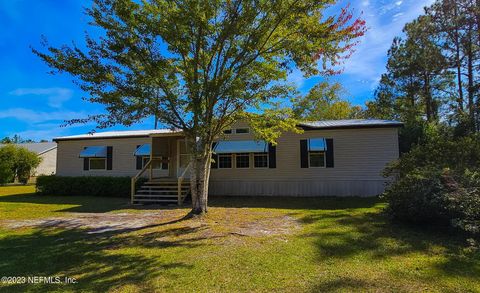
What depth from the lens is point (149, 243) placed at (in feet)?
21.8

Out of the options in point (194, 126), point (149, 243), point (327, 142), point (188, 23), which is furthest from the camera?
point (327, 142)

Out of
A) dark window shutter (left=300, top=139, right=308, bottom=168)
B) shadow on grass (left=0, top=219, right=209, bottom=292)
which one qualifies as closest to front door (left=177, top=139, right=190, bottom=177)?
dark window shutter (left=300, top=139, right=308, bottom=168)

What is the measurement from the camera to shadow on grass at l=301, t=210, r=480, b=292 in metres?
4.50

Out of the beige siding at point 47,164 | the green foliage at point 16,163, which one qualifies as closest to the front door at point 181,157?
the green foliage at point 16,163

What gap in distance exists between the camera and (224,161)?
16516mm

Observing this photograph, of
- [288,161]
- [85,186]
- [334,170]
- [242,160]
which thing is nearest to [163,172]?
[85,186]

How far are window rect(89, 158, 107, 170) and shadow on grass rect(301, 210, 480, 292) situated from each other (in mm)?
14435

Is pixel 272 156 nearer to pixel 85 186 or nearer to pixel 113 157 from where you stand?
pixel 113 157

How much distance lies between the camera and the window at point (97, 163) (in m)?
18.6

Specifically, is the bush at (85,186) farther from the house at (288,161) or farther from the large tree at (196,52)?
the large tree at (196,52)

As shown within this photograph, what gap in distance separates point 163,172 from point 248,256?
12.9m

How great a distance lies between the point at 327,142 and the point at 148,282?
12.2 m

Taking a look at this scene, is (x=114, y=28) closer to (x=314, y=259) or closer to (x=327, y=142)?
(x=314, y=259)

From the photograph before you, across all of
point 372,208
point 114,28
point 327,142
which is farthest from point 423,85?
point 114,28
